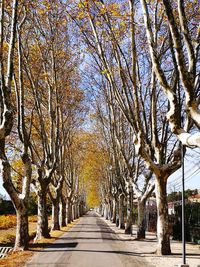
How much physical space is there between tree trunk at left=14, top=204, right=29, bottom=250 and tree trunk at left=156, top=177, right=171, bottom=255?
17.7 ft

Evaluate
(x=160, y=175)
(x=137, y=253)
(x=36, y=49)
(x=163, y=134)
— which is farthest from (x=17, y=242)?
(x=36, y=49)

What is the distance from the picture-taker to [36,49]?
20281 mm

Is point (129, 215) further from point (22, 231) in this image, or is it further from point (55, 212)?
point (22, 231)

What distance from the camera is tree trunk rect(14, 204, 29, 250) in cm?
1619

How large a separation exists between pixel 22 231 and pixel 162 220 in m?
5.65

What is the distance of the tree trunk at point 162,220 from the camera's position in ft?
50.6

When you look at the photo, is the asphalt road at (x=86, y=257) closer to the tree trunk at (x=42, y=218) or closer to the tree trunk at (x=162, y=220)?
the tree trunk at (x=162, y=220)

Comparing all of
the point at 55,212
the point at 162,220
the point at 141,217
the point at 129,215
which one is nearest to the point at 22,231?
the point at 162,220

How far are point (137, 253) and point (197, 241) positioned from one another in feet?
24.3

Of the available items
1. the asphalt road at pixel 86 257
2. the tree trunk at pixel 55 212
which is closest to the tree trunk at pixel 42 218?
the asphalt road at pixel 86 257

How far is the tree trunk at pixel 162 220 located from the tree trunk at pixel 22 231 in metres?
5.40

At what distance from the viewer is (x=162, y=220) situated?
15.5m

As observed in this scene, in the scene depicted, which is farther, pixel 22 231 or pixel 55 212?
pixel 55 212

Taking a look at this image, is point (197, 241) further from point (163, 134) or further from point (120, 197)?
point (120, 197)
